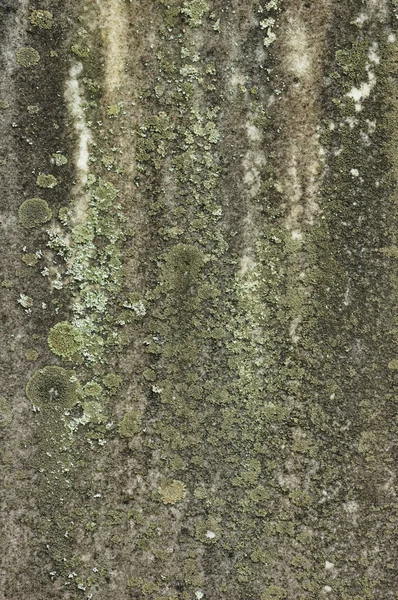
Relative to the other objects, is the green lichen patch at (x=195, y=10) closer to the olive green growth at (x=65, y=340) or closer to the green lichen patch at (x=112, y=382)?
the olive green growth at (x=65, y=340)

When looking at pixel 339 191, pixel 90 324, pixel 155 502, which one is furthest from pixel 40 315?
pixel 339 191

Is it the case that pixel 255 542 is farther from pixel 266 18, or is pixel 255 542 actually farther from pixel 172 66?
pixel 266 18

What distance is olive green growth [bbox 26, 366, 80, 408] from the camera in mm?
5008

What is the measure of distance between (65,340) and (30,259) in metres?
0.79

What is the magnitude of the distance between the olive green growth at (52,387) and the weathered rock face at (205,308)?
0.06ft

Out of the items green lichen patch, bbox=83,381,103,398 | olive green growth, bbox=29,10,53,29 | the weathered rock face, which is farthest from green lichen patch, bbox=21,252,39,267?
olive green growth, bbox=29,10,53,29

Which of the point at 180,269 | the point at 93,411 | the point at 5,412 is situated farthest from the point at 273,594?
the point at 180,269

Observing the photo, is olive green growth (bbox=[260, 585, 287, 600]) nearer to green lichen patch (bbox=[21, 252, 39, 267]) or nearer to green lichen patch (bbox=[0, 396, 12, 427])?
green lichen patch (bbox=[0, 396, 12, 427])

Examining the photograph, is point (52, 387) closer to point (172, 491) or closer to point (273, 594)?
point (172, 491)

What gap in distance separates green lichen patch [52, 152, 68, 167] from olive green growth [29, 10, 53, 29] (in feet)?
3.69

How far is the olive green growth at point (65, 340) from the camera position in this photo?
5023 mm

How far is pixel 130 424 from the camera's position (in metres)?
5.05

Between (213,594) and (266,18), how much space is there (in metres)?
5.21

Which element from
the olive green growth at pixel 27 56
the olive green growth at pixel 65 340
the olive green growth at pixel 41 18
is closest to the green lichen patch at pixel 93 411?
the olive green growth at pixel 65 340
